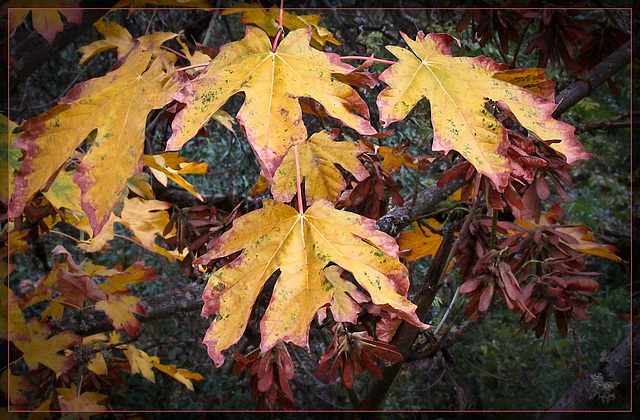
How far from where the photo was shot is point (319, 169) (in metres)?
0.73

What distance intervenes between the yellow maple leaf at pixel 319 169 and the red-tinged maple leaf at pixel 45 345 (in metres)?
0.58

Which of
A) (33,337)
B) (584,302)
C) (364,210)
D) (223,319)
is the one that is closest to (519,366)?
(584,302)

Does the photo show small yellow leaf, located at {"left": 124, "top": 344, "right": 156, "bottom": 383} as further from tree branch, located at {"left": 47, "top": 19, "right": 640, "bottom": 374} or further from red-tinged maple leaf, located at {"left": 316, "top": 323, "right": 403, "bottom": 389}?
red-tinged maple leaf, located at {"left": 316, "top": 323, "right": 403, "bottom": 389}

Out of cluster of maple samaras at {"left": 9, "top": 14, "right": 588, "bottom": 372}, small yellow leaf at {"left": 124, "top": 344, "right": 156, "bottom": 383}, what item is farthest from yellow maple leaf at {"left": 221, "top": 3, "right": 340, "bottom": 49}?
small yellow leaf at {"left": 124, "top": 344, "right": 156, "bottom": 383}

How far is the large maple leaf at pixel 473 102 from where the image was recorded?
1.74 ft

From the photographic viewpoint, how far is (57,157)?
0.57m

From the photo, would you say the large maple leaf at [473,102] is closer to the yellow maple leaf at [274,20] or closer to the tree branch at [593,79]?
the yellow maple leaf at [274,20]

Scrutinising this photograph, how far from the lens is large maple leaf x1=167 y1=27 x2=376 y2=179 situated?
49 cm

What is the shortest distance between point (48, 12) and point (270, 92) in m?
0.51

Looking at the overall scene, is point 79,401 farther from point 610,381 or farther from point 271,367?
point 610,381

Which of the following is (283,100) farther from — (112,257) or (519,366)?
(519,366)

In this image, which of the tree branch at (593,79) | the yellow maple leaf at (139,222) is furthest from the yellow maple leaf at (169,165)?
the tree branch at (593,79)

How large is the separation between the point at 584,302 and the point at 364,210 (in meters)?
0.38

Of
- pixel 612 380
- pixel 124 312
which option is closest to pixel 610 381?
pixel 612 380
